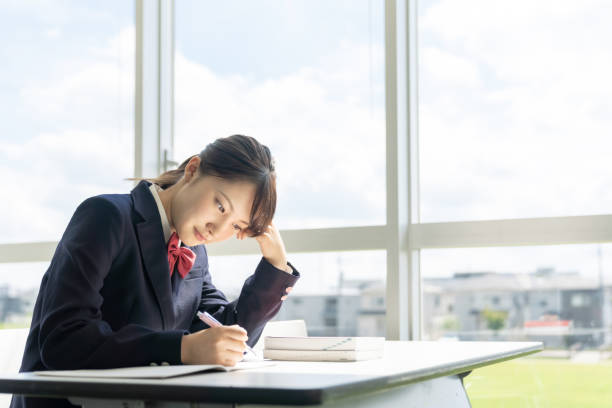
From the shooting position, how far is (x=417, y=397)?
1757mm

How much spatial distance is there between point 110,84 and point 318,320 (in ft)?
4.69

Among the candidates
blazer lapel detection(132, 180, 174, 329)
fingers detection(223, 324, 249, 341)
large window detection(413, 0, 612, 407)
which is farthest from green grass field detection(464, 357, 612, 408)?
fingers detection(223, 324, 249, 341)

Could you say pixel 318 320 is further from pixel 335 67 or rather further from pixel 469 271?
pixel 335 67

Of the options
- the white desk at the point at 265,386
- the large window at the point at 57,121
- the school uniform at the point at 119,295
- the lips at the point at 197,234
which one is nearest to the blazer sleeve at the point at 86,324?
the school uniform at the point at 119,295

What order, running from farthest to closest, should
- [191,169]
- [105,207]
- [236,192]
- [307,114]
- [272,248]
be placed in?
1. [307,114]
2. [272,248]
3. [191,169]
4. [236,192]
5. [105,207]

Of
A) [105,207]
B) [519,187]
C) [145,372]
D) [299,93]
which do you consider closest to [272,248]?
[105,207]

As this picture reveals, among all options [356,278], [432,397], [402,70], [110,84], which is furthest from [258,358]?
[110,84]

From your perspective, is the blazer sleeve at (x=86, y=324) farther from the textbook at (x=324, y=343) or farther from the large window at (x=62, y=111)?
the large window at (x=62, y=111)

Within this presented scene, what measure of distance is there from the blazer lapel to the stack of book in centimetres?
25

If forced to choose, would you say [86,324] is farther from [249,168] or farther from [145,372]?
[249,168]

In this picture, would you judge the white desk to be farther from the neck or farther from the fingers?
the neck

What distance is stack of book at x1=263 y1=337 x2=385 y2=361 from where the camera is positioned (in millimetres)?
1675

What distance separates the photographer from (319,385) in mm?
1047

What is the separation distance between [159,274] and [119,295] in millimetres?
96
